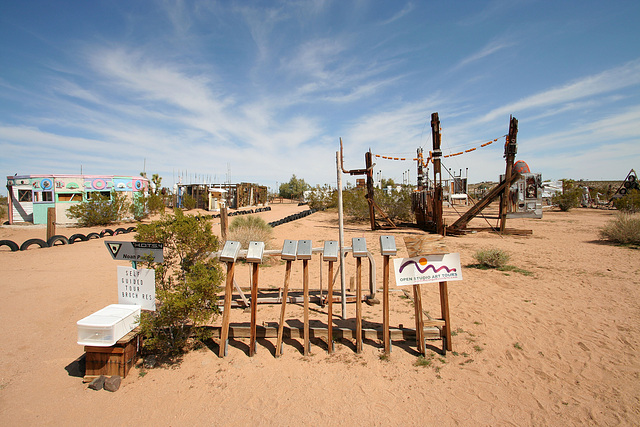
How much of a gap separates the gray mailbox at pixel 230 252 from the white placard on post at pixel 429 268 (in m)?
1.87

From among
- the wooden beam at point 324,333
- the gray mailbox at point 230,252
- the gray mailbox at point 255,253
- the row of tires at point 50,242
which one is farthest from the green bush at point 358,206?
the gray mailbox at point 230,252

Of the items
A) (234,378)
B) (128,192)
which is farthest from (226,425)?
(128,192)

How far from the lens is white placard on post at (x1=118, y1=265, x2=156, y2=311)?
3.71 meters

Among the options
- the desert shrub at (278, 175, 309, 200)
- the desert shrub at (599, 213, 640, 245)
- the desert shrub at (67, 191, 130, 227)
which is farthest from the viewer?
the desert shrub at (278, 175, 309, 200)

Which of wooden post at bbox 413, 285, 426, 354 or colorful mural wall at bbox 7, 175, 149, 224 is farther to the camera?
colorful mural wall at bbox 7, 175, 149, 224

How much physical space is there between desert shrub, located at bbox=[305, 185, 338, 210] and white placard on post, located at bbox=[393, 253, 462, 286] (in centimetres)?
2339

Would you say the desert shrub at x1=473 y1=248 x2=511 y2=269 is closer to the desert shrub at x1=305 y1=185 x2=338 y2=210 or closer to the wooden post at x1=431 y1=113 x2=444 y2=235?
the wooden post at x1=431 y1=113 x2=444 y2=235

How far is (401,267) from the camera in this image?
3.77m

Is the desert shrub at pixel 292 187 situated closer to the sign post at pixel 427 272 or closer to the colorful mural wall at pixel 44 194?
the colorful mural wall at pixel 44 194


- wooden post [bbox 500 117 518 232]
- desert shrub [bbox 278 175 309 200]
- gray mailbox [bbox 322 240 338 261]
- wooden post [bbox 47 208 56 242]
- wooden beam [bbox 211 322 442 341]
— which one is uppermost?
desert shrub [bbox 278 175 309 200]

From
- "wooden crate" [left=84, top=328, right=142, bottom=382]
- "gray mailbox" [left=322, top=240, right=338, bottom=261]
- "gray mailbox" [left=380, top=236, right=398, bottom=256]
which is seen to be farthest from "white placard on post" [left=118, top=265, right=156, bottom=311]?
"gray mailbox" [left=380, top=236, right=398, bottom=256]

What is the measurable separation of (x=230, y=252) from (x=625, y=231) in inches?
497

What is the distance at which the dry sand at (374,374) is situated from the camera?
9.40 feet

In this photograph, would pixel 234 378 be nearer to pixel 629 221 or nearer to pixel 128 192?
pixel 629 221
